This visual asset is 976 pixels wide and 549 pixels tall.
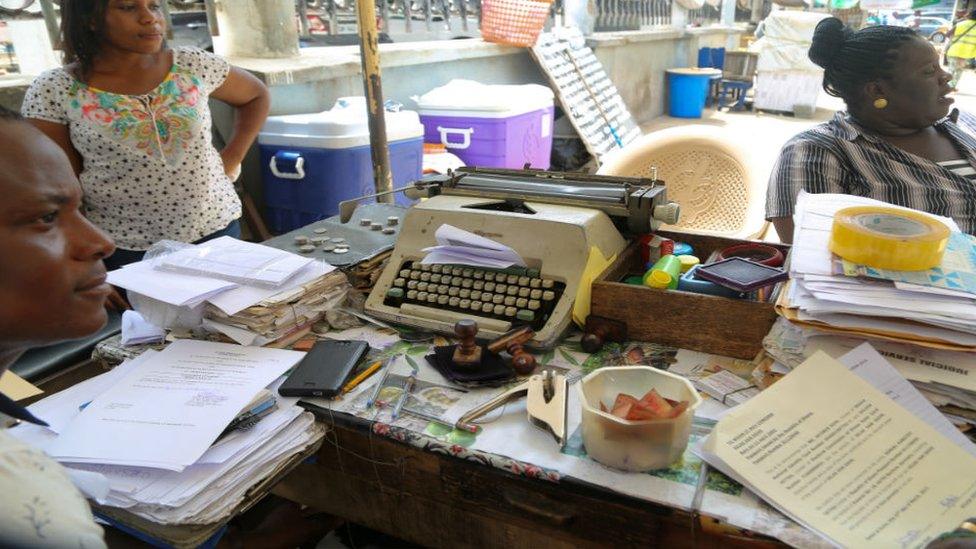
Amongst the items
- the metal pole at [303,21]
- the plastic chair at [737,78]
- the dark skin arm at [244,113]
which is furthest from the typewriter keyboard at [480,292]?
the plastic chair at [737,78]

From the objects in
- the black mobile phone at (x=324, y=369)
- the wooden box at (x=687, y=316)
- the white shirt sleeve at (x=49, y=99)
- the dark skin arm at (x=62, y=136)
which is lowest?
the black mobile phone at (x=324, y=369)

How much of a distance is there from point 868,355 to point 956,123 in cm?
152

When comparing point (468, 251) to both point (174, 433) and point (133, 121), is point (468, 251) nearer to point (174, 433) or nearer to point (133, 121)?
point (174, 433)

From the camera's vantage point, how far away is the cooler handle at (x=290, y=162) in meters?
2.95

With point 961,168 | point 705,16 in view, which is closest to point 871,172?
point 961,168

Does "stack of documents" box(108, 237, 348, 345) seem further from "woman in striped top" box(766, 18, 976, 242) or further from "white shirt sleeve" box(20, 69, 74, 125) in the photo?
"woman in striped top" box(766, 18, 976, 242)

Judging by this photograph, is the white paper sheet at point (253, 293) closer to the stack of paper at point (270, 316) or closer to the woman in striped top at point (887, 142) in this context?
the stack of paper at point (270, 316)

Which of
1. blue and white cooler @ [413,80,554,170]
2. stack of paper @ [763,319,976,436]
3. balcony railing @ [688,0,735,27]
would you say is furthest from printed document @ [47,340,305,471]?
balcony railing @ [688,0,735,27]

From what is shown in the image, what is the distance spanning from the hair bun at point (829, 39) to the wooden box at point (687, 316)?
1.30 metres

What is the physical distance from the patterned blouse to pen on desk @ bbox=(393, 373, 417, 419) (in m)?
1.31

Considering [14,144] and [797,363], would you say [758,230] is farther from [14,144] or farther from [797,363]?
[14,144]

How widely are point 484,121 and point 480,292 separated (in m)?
2.50

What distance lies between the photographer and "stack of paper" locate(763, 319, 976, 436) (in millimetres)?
1001

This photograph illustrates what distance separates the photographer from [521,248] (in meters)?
1.43
